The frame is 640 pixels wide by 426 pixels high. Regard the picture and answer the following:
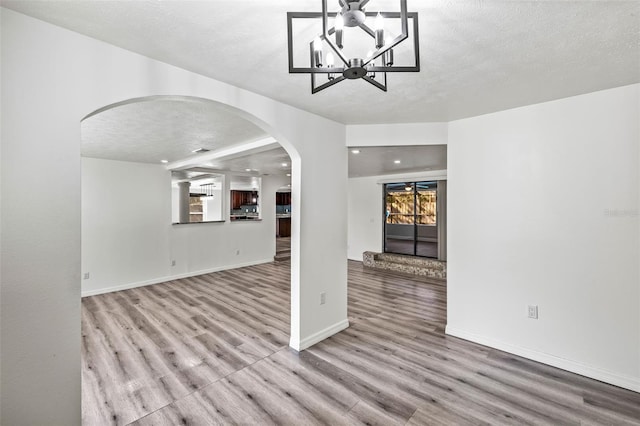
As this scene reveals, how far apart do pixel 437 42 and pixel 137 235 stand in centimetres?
597

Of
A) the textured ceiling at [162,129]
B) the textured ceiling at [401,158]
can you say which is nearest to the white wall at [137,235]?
the textured ceiling at [162,129]

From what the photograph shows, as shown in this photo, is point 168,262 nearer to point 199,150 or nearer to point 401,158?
point 199,150

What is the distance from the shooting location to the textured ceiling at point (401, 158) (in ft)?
13.6

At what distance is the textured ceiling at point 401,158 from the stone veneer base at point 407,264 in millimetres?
2069

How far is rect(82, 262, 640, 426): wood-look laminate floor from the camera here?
1987 millimetres

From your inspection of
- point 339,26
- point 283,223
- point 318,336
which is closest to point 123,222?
point 318,336

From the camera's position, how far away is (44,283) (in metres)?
1.44

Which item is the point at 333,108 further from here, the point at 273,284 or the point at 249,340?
the point at 273,284

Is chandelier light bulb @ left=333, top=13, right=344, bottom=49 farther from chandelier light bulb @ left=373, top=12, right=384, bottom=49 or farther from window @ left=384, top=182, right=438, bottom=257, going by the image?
window @ left=384, top=182, right=438, bottom=257

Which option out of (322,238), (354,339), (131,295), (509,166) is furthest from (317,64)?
(131,295)

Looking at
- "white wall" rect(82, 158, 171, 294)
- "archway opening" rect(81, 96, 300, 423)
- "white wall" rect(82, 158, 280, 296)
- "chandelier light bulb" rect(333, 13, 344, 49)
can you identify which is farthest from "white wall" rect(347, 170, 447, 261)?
"chandelier light bulb" rect(333, 13, 344, 49)

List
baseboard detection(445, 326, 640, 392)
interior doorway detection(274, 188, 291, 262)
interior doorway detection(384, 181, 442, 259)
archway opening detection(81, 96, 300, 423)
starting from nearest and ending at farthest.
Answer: baseboard detection(445, 326, 640, 392) → archway opening detection(81, 96, 300, 423) → interior doorway detection(384, 181, 442, 259) → interior doorway detection(274, 188, 291, 262)

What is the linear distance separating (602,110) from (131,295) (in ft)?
21.9

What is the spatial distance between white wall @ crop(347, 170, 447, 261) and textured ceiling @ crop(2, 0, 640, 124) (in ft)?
15.6
